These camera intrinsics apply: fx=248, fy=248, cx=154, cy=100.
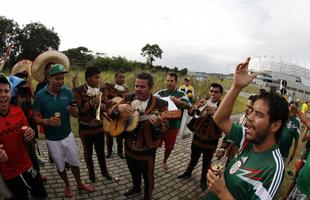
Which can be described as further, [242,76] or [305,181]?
[242,76]

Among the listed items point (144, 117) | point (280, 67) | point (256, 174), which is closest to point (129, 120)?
point (144, 117)

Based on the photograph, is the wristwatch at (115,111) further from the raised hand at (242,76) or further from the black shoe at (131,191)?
the raised hand at (242,76)

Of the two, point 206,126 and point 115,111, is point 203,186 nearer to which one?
point 206,126

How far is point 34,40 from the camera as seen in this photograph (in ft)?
112

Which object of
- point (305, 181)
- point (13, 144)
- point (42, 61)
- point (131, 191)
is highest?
point (42, 61)

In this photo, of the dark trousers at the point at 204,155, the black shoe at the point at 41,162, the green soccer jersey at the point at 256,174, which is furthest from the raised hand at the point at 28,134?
the dark trousers at the point at 204,155

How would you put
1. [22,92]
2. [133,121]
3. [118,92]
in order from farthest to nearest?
[118,92] → [22,92] → [133,121]

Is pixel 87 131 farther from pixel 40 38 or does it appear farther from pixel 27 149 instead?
pixel 40 38

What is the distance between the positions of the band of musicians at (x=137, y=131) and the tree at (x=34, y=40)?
30.7 meters

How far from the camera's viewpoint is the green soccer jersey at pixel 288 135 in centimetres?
527

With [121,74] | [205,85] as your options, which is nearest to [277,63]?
[205,85]

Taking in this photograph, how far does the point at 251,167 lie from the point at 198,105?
3300mm

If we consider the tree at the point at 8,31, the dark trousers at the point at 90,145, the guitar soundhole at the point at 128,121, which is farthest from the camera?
the tree at the point at 8,31

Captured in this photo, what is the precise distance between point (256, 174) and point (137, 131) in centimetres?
242
